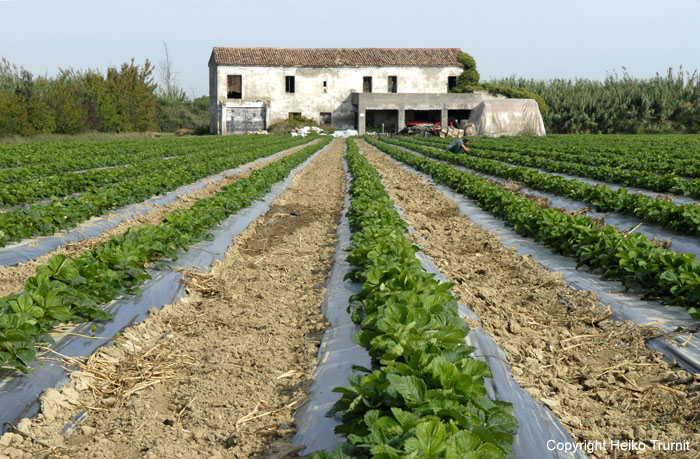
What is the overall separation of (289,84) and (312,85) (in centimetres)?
216

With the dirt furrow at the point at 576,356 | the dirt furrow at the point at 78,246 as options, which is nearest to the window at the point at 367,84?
the dirt furrow at the point at 78,246

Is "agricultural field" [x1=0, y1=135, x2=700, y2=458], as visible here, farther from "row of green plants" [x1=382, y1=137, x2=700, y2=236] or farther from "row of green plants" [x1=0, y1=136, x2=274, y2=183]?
"row of green plants" [x1=0, y1=136, x2=274, y2=183]

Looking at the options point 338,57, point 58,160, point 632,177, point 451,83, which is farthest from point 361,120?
point 632,177

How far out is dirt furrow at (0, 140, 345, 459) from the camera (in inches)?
132

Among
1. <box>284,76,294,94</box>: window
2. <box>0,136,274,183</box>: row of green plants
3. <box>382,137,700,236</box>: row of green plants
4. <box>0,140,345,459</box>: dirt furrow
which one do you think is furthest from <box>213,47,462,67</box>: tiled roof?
<box>0,140,345,459</box>: dirt furrow

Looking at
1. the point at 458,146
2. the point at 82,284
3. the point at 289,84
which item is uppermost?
the point at 289,84

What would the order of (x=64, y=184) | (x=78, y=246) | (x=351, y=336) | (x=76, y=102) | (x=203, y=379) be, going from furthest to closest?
(x=76, y=102) → (x=64, y=184) → (x=78, y=246) → (x=351, y=336) → (x=203, y=379)

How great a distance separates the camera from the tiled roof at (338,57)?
51.1 metres

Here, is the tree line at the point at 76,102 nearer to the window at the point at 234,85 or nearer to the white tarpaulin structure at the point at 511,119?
the window at the point at 234,85

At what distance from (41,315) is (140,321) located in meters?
1.17

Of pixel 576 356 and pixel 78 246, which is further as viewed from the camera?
pixel 78 246

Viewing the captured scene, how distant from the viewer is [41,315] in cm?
407

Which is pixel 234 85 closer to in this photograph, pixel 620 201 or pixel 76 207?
pixel 76 207

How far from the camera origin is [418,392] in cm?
270
